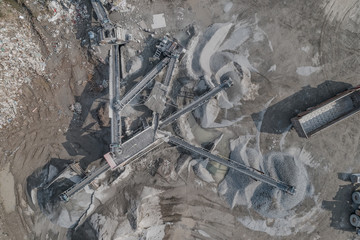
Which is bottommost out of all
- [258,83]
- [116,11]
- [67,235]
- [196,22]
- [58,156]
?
[67,235]

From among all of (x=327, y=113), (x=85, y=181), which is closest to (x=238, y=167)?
(x=327, y=113)

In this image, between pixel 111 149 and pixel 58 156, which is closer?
pixel 111 149

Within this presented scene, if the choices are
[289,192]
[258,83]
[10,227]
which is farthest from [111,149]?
[289,192]

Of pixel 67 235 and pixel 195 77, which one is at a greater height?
pixel 195 77

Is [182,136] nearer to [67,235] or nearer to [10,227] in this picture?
[67,235]

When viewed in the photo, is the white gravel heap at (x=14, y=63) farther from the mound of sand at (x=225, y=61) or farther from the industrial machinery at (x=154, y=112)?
the mound of sand at (x=225, y=61)

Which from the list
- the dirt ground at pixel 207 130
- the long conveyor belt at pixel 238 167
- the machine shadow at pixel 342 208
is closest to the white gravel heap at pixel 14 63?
the dirt ground at pixel 207 130

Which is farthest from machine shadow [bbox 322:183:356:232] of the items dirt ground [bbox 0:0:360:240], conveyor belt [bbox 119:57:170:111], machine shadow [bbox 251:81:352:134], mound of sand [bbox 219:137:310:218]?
conveyor belt [bbox 119:57:170:111]
